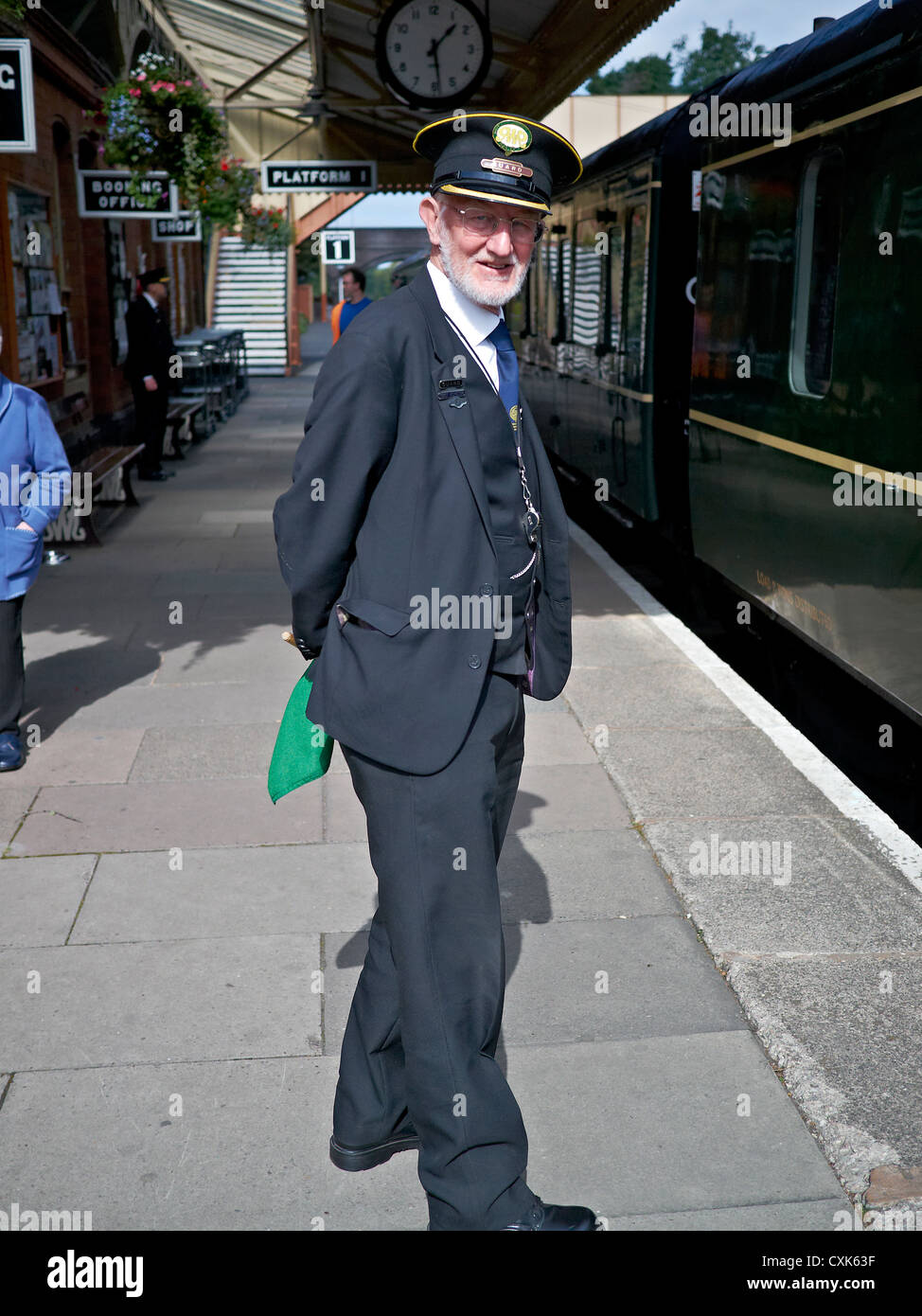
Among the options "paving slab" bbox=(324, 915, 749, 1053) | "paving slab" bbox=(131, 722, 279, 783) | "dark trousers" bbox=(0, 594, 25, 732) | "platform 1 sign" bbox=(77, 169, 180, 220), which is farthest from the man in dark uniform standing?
"paving slab" bbox=(324, 915, 749, 1053)

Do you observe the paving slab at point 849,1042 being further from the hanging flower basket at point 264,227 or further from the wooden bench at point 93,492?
the hanging flower basket at point 264,227

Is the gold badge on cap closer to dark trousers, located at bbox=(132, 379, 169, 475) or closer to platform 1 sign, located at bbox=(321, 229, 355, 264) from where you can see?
dark trousers, located at bbox=(132, 379, 169, 475)

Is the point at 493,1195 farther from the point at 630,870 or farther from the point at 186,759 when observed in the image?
the point at 186,759

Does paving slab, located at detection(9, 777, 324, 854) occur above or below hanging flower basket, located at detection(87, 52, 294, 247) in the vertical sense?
below

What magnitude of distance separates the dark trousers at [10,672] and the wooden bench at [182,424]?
35.1 ft

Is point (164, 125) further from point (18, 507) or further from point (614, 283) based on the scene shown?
point (18, 507)

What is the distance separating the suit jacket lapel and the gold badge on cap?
0.91 ft

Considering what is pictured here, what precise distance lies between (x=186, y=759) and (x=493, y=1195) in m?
3.39

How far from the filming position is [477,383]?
8.38ft

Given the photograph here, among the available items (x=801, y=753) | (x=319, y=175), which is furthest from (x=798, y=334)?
(x=319, y=175)

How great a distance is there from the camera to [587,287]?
11.6m

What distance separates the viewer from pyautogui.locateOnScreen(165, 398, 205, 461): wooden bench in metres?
16.2

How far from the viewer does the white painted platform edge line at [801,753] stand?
177 inches
